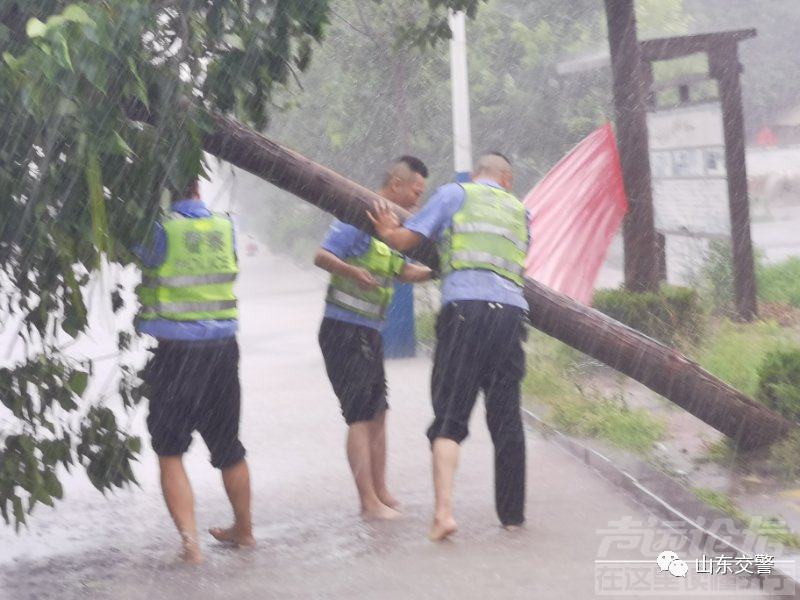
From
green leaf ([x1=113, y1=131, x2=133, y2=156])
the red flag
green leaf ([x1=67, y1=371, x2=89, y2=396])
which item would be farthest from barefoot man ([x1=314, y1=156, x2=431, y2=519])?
the red flag

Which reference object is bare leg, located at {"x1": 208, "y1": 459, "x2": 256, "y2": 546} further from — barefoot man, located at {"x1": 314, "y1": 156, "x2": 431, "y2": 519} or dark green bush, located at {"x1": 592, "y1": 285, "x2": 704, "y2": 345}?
dark green bush, located at {"x1": 592, "y1": 285, "x2": 704, "y2": 345}

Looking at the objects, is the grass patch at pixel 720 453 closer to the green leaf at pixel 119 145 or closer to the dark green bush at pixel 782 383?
the dark green bush at pixel 782 383

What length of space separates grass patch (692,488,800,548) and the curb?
0.05 meters

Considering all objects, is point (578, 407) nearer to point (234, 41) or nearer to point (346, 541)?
point (346, 541)

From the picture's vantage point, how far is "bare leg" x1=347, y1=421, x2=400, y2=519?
796 cm

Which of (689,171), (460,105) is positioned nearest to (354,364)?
(689,171)

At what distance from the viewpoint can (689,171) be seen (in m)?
14.0

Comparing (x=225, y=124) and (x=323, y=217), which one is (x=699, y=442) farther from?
(x=323, y=217)

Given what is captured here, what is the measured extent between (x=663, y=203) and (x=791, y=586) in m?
8.59

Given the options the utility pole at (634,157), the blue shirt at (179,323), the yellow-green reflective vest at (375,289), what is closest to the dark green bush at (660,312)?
the utility pole at (634,157)

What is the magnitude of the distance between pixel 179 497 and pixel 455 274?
1.65 m

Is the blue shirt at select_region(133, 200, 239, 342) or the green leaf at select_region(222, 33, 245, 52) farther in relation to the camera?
the blue shirt at select_region(133, 200, 239, 342)

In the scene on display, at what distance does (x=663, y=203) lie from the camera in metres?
14.4

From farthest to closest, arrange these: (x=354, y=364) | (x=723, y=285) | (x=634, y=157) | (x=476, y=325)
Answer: (x=723, y=285) < (x=634, y=157) < (x=354, y=364) < (x=476, y=325)
